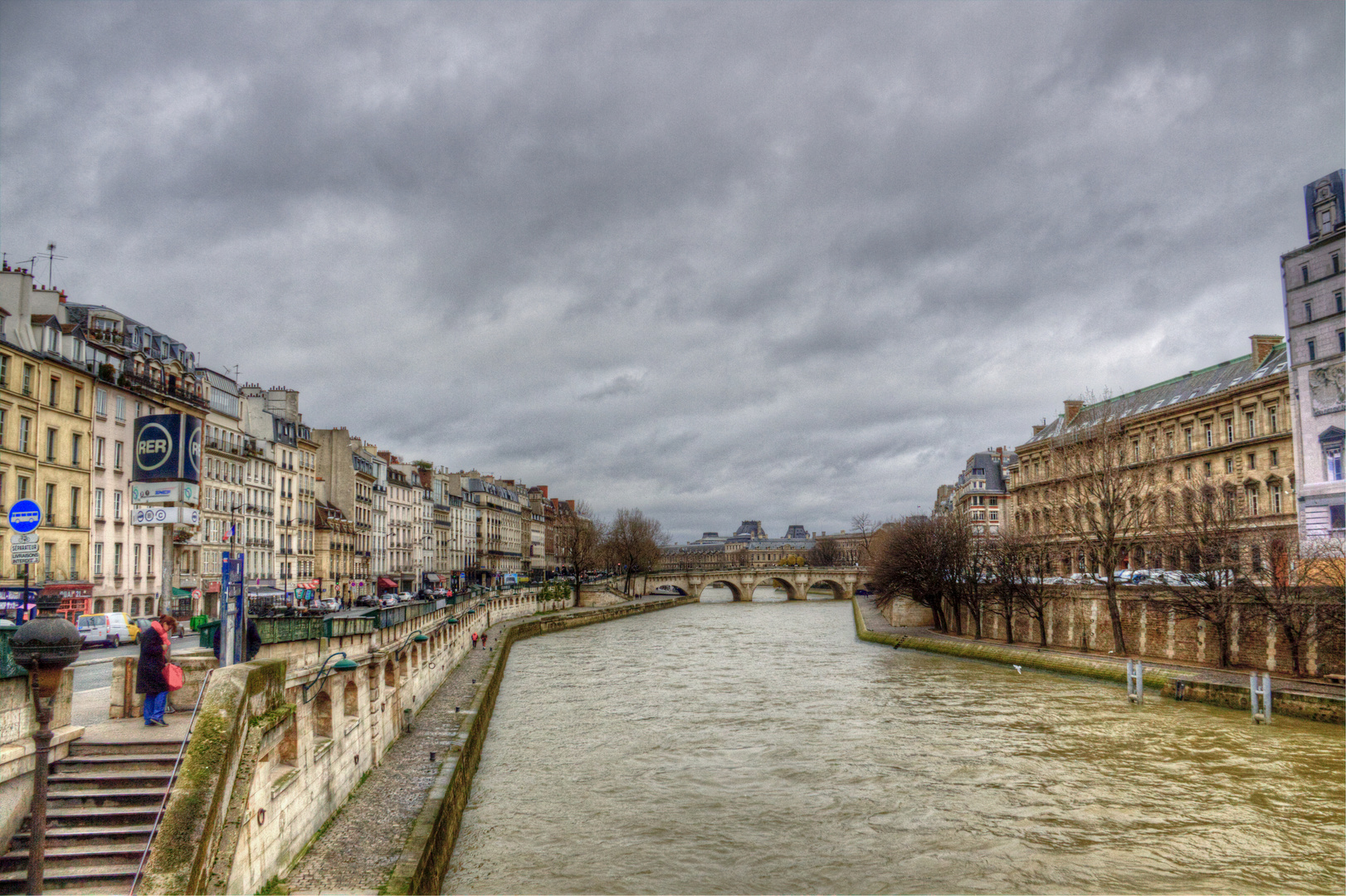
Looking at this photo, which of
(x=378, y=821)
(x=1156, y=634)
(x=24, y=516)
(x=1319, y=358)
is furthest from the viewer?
(x=1319, y=358)

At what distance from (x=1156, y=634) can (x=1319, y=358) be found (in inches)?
674

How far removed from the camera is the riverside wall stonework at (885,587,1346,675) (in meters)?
33.1

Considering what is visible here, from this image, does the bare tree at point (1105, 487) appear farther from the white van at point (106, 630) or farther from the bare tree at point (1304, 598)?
the white van at point (106, 630)

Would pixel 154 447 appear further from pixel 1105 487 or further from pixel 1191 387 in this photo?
pixel 1191 387

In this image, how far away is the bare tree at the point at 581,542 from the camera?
10600cm

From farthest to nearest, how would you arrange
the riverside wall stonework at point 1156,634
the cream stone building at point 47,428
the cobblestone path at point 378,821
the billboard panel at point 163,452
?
the cream stone building at point 47,428 < the riverside wall stonework at point 1156,634 < the billboard panel at point 163,452 < the cobblestone path at point 378,821

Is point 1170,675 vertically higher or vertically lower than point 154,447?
lower

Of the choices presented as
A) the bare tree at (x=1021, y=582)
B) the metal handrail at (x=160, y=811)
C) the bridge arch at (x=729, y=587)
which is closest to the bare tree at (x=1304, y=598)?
the bare tree at (x=1021, y=582)

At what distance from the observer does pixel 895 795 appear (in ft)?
64.7

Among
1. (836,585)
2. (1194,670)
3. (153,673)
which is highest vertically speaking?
(153,673)

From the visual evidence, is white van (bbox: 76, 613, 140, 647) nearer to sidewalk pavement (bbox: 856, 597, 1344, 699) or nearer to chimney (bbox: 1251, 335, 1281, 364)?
sidewalk pavement (bbox: 856, 597, 1344, 699)

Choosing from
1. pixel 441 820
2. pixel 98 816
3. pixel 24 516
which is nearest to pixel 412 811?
pixel 441 820

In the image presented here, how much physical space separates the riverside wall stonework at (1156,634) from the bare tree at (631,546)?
69426mm

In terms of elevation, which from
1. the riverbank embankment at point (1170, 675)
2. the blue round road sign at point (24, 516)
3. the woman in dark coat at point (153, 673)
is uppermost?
the blue round road sign at point (24, 516)
